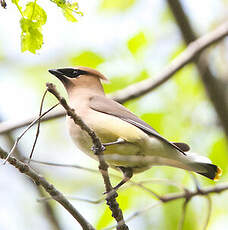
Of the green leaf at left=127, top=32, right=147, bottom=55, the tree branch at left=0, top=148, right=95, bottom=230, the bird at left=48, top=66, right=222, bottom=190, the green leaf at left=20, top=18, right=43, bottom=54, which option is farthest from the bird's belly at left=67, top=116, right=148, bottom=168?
the green leaf at left=20, top=18, right=43, bottom=54

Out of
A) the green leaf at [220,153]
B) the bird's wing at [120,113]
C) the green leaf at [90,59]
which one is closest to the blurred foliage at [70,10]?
the bird's wing at [120,113]

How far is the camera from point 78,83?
5.78 meters

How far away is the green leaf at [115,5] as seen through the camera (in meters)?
7.27

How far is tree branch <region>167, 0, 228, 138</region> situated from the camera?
6750 millimetres

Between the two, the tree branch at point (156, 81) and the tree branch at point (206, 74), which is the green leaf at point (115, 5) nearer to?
the tree branch at point (206, 74)

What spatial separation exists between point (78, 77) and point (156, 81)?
3.16 feet

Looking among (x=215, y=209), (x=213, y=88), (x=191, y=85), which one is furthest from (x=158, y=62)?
(x=215, y=209)

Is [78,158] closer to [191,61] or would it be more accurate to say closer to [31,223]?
[31,223]

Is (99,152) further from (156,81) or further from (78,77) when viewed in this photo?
(156,81)

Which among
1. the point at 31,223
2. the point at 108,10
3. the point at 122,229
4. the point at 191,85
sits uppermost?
the point at 108,10

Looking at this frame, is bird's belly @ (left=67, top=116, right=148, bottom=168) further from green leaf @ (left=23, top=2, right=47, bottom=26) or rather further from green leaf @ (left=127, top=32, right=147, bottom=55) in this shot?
green leaf @ (left=23, top=2, right=47, bottom=26)

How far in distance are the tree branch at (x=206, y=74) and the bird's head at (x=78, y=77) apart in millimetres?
1457

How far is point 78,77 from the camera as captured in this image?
5.84 m

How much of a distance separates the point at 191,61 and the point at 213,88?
0.47 meters
